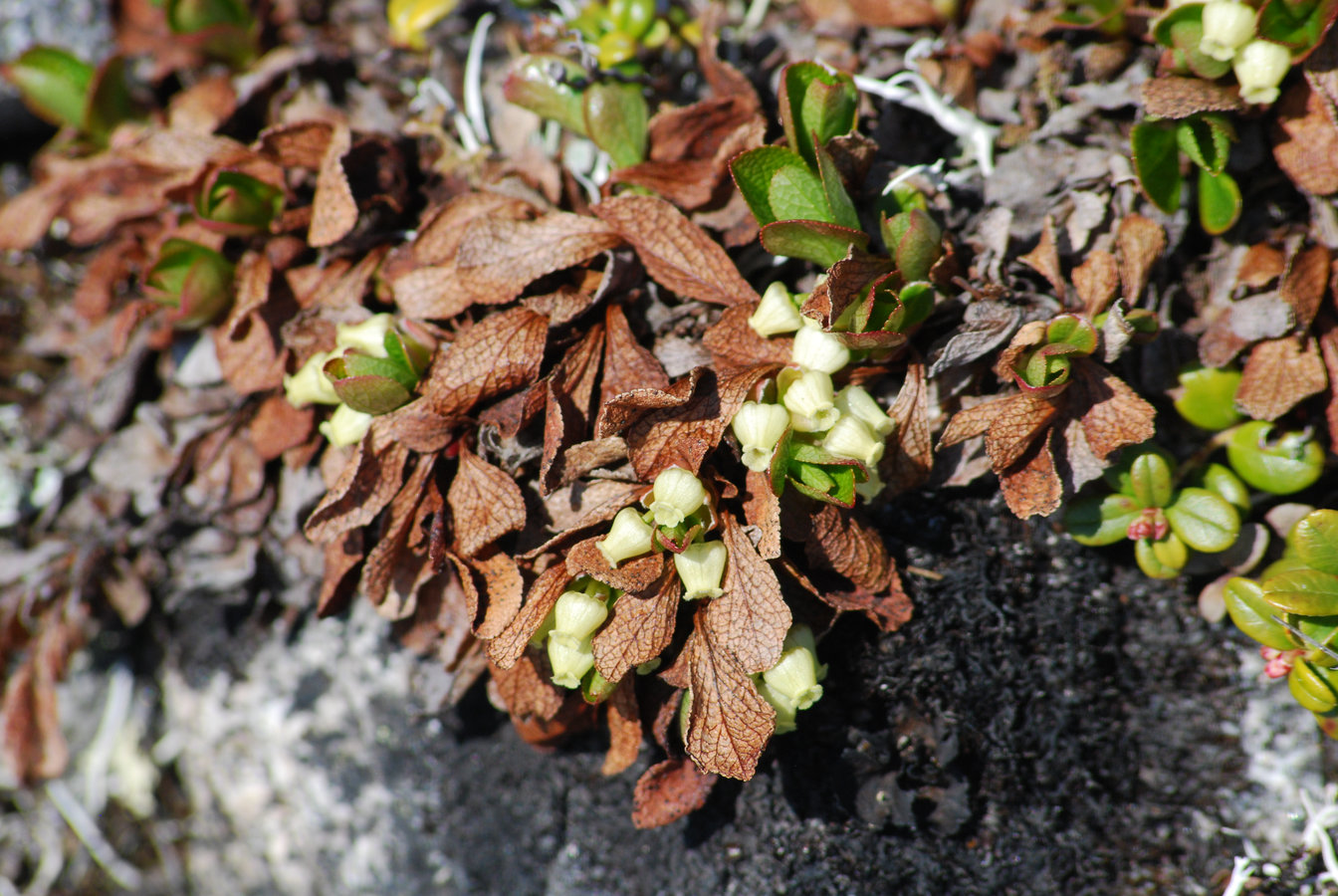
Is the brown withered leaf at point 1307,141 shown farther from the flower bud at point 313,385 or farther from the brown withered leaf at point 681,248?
the flower bud at point 313,385

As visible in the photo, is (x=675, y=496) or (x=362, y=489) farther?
(x=362, y=489)

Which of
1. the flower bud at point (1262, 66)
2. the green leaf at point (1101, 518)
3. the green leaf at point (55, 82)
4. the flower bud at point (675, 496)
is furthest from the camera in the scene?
the green leaf at point (55, 82)

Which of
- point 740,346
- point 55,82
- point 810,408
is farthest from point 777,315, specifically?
point 55,82

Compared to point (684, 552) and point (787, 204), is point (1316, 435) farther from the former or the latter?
point (684, 552)

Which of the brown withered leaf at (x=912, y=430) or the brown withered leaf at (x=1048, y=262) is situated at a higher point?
the brown withered leaf at (x=1048, y=262)

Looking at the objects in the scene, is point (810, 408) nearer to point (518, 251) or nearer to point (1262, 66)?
point (518, 251)

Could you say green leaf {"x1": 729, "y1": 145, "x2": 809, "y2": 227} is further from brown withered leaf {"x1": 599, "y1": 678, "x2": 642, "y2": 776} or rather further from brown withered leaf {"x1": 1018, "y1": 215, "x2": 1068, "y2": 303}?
brown withered leaf {"x1": 599, "y1": 678, "x2": 642, "y2": 776}

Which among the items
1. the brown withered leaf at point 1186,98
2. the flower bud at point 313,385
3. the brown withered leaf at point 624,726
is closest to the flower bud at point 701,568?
the brown withered leaf at point 624,726

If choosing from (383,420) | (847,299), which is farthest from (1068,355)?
(383,420)
